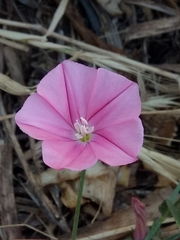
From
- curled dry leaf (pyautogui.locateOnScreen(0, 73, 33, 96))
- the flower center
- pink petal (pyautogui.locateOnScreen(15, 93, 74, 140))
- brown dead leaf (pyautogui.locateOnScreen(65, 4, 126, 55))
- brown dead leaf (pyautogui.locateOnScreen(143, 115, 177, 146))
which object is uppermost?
brown dead leaf (pyautogui.locateOnScreen(65, 4, 126, 55))

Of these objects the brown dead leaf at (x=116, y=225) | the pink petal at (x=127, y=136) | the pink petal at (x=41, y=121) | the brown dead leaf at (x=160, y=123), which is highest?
the pink petal at (x=41, y=121)

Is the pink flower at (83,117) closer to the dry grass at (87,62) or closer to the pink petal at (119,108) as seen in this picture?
the pink petal at (119,108)

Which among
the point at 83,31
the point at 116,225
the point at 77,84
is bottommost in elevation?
the point at 116,225

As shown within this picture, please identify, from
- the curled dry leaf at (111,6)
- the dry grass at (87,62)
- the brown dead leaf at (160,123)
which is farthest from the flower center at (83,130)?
the curled dry leaf at (111,6)

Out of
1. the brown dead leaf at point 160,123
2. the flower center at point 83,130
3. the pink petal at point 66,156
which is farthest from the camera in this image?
the brown dead leaf at point 160,123

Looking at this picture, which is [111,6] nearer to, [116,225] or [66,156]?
[116,225]

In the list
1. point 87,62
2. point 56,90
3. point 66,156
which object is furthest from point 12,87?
point 66,156

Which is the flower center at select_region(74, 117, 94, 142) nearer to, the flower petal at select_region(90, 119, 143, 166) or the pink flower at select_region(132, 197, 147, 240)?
the flower petal at select_region(90, 119, 143, 166)

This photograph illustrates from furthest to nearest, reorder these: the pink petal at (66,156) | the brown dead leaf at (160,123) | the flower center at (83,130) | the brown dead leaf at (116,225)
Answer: the brown dead leaf at (160,123) < the brown dead leaf at (116,225) < the flower center at (83,130) < the pink petal at (66,156)

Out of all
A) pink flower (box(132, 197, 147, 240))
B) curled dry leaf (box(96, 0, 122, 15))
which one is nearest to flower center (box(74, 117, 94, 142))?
pink flower (box(132, 197, 147, 240))
